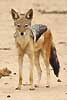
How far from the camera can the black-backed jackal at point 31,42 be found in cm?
1143

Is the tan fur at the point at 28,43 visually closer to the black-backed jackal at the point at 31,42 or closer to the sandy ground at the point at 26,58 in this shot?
the black-backed jackal at the point at 31,42

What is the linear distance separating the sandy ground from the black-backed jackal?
0.39 meters

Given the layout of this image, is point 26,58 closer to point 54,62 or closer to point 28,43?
point 54,62

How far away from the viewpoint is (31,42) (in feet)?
38.4

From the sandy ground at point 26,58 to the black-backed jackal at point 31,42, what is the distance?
393 millimetres

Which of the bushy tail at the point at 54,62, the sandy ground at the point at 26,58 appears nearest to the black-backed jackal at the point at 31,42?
the bushy tail at the point at 54,62

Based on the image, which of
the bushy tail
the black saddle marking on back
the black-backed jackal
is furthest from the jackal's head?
the bushy tail

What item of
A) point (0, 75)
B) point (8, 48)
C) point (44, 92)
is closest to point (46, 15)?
point (8, 48)

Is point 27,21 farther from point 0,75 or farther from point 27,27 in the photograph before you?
point 0,75

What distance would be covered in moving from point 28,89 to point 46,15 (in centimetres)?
1363

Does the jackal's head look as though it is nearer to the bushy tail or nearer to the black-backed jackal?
the black-backed jackal

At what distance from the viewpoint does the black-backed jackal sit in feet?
37.5

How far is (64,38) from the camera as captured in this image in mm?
19781

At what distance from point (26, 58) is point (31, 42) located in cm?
420
